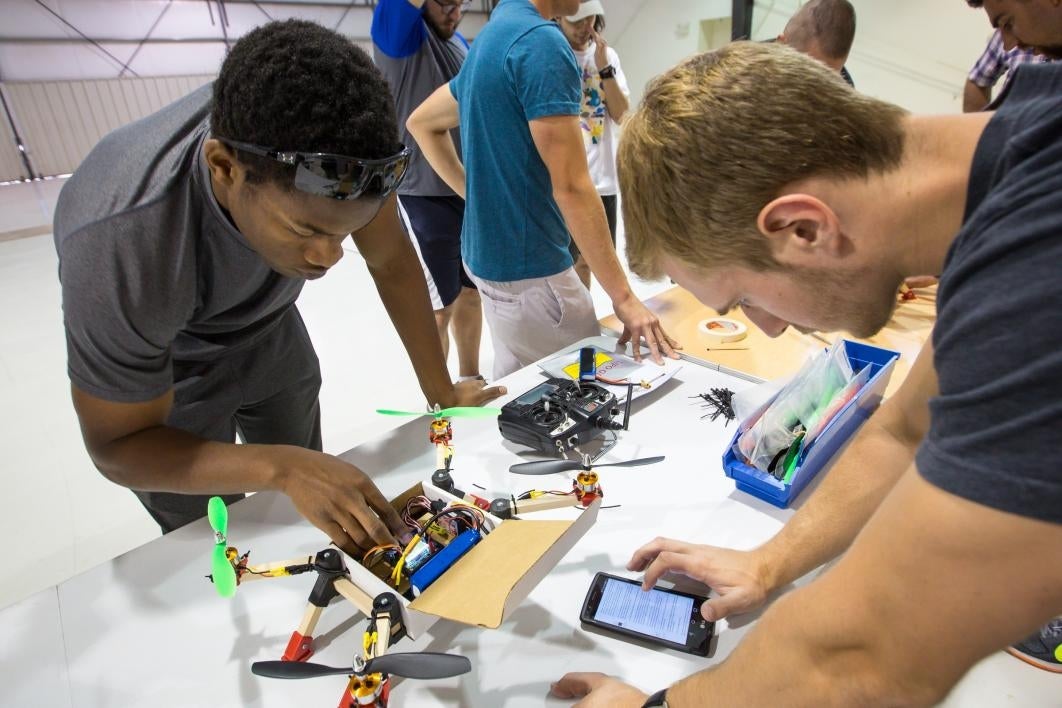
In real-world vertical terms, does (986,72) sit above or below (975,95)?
above

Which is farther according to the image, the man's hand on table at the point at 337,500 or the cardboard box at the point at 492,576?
the man's hand on table at the point at 337,500

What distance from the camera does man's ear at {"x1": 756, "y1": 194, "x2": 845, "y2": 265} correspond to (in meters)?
0.66

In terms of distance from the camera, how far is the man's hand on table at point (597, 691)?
0.69m

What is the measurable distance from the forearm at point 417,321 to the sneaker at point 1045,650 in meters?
1.08

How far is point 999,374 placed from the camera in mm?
428

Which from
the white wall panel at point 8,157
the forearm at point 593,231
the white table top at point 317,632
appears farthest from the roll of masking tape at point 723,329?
the white wall panel at point 8,157

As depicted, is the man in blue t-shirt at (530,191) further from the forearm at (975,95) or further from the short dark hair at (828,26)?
the forearm at (975,95)

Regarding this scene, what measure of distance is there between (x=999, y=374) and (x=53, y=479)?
9.80 ft

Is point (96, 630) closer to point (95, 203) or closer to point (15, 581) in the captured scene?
point (95, 203)

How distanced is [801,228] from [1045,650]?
642 millimetres

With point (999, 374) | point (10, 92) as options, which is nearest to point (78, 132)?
point (10, 92)

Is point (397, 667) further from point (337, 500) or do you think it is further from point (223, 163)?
point (223, 163)

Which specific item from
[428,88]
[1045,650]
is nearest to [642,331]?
[1045,650]

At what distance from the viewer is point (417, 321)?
141 centimetres
